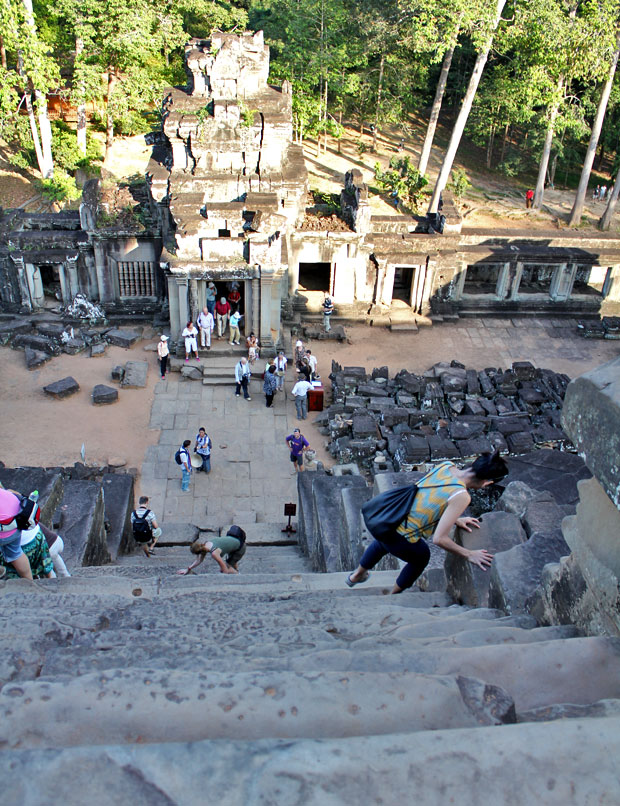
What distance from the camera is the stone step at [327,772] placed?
2.00 meters

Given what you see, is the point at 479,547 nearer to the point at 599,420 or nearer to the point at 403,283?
the point at 599,420

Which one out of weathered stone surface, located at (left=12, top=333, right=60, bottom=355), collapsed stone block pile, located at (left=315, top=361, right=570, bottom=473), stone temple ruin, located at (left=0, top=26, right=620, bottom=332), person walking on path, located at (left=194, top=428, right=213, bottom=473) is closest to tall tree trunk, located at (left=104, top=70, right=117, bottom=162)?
stone temple ruin, located at (left=0, top=26, right=620, bottom=332)

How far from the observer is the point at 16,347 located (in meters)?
17.9

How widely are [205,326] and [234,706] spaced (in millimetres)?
15183

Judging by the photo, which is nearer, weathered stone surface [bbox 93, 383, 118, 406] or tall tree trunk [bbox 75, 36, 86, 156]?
weathered stone surface [bbox 93, 383, 118, 406]

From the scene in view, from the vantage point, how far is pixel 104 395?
15836 mm

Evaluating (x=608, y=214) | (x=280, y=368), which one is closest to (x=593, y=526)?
(x=280, y=368)

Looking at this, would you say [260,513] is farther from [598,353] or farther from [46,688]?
[598,353]

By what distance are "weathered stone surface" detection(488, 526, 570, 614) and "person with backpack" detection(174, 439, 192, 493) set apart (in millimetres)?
8909

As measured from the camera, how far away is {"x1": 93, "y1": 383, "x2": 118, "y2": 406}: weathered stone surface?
15820 mm

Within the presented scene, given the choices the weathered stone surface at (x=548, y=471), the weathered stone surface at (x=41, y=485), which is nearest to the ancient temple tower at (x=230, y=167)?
the weathered stone surface at (x=548, y=471)

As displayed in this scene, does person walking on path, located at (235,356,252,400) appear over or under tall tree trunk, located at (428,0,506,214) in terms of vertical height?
under

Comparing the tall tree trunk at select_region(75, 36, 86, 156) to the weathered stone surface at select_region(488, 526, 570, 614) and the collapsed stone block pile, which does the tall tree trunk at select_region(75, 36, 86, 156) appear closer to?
the collapsed stone block pile

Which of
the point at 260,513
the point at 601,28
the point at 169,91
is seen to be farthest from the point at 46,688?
the point at 601,28
